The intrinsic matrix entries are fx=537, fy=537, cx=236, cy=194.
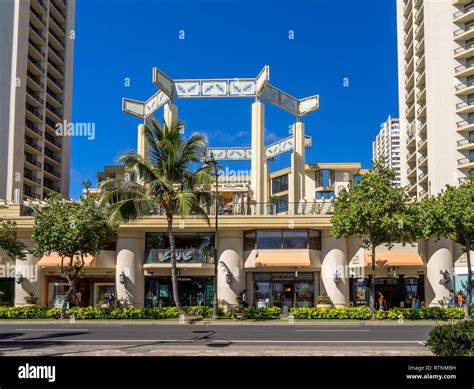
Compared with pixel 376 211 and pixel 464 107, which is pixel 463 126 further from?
pixel 376 211

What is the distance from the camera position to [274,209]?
1420 inches

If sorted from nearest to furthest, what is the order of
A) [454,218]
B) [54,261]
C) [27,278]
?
[454,218]
[54,261]
[27,278]

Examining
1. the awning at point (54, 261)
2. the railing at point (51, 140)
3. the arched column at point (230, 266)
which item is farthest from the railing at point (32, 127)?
the arched column at point (230, 266)

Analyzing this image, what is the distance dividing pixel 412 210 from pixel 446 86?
30974 mm

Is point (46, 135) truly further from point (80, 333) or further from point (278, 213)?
point (80, 333)

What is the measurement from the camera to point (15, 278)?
36.1 m

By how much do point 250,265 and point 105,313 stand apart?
981cm

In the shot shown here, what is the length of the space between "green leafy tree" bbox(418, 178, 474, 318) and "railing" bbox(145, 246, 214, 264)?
13.5 metres

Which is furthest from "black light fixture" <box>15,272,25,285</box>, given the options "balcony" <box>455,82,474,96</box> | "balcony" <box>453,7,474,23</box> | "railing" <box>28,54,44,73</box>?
"balcony" <box>453,7,474,23</box>

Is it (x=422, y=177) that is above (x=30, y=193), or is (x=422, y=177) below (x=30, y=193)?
above

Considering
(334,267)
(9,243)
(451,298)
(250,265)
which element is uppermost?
(9,243)

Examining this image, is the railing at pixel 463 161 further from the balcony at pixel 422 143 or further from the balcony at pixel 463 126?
the balcony at pixel 422 143

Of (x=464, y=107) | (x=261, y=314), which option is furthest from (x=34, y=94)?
(x=464, y=107)

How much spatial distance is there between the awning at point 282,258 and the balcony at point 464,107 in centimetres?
2955
